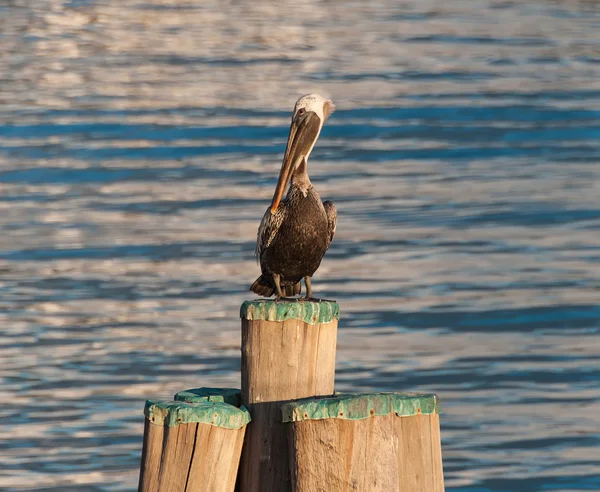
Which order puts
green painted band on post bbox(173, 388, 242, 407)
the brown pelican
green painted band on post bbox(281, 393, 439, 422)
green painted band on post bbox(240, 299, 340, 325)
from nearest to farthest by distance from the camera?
green painted band on post bbox(281, 393, 439, 422), green painted band on post bbox(240, 299, 340, 325), green painted band on post bbox(173, 388, 242, 407), the brown pelican

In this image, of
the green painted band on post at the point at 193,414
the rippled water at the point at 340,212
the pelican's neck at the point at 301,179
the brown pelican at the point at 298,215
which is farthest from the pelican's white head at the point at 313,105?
the rippled water at the point at 340,212

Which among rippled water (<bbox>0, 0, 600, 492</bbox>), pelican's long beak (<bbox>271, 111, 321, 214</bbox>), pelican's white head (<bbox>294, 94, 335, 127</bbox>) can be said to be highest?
pelican's white head (<bbox>294, 94, 335, 127</bbox>)

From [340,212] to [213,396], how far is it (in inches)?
344

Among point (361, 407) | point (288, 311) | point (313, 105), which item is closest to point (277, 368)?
point (288, 311)

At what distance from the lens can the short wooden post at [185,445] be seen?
434cm

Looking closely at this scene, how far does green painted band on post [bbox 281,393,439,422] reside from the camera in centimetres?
414

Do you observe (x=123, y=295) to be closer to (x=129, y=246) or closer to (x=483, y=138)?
(x=129, y=246)

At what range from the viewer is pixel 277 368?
14.8ft

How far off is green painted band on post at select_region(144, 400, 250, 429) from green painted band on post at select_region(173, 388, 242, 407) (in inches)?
8.0

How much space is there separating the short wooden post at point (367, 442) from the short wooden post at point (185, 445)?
0.27 metres

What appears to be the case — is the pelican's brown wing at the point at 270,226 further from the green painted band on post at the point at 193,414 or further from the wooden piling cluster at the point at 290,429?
the green painted band on post at the point at 193,414

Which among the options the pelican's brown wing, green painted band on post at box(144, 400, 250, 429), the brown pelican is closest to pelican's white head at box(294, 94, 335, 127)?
the brown pelican

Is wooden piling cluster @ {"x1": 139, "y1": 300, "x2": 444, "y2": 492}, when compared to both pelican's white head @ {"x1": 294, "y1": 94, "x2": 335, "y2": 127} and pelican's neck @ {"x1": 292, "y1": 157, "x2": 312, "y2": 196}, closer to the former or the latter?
pelican's neck @ {"x1": 292, "y1": 157, "x2": 312, "y2": 196}

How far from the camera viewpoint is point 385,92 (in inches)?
726
